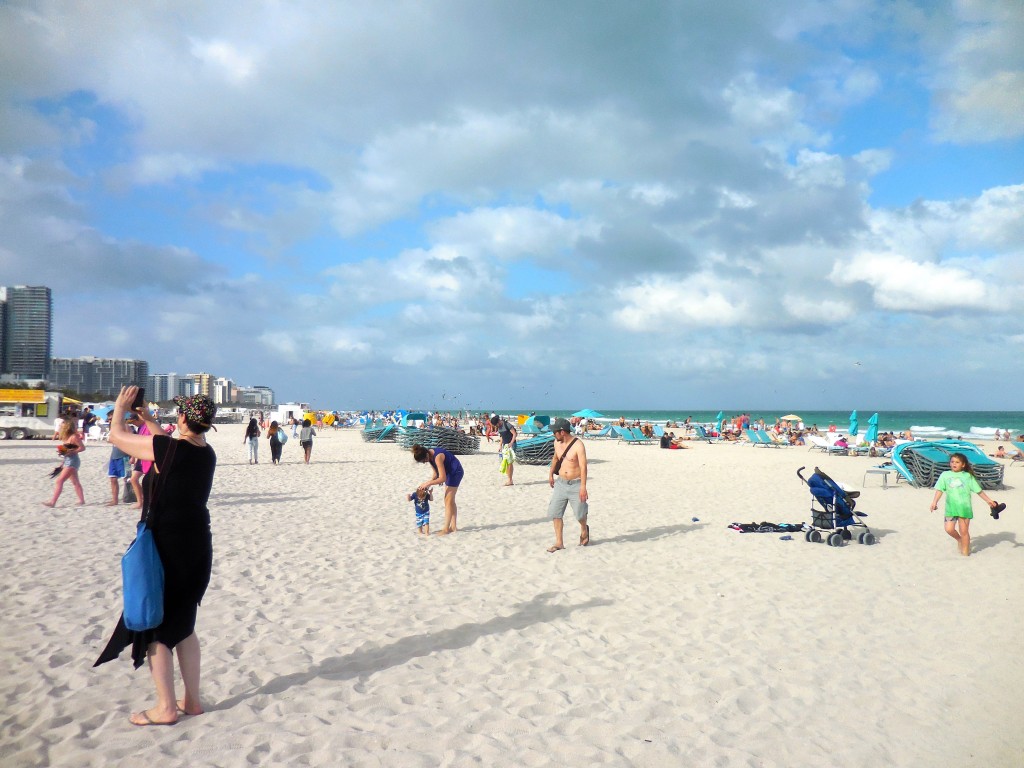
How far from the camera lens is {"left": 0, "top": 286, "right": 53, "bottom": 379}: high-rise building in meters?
115

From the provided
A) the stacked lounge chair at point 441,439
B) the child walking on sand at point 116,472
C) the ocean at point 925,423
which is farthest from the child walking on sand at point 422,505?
the ocean at point 925,423

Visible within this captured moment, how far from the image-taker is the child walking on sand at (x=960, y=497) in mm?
7848

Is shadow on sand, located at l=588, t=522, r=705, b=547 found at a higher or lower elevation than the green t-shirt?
lower

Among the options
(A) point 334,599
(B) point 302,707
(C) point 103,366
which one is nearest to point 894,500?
(A) point 334,599

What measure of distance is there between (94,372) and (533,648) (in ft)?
527

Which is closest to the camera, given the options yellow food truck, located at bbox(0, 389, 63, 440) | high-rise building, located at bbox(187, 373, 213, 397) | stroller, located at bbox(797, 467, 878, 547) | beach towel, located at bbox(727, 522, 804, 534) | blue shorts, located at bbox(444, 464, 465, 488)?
stroller, located at bbox(797, 467, 878, 547)

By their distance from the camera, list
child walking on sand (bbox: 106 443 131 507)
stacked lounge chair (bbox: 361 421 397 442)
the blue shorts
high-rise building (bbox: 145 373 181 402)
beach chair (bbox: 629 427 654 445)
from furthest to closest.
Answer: high-rise building (bbox: 145 373 181 402), beach chair (bbox: 629 427 654 445), stacked lounge chair (bbox: 361 421 397 442), child walking on sand (bbox: 106 443 131 507), the blue shorts

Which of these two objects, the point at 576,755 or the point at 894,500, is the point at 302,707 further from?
the point at 894,500

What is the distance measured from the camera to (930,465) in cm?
1466

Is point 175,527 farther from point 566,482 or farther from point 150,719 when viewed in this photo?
point 566,482

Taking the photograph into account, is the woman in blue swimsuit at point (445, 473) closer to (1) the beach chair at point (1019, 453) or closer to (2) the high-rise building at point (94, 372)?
(1) the beach chair at point (1019, 453)

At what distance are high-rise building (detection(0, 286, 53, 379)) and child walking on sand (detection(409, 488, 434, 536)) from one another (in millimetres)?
134466

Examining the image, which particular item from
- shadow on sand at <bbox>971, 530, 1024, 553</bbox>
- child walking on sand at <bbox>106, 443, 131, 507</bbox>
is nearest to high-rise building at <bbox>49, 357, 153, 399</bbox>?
child walking on sand at <bbox>106, 443, 131, 507</bbox>

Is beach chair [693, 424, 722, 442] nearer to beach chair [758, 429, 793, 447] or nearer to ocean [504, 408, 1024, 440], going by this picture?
beach chair [758, 429, 793, 447]
